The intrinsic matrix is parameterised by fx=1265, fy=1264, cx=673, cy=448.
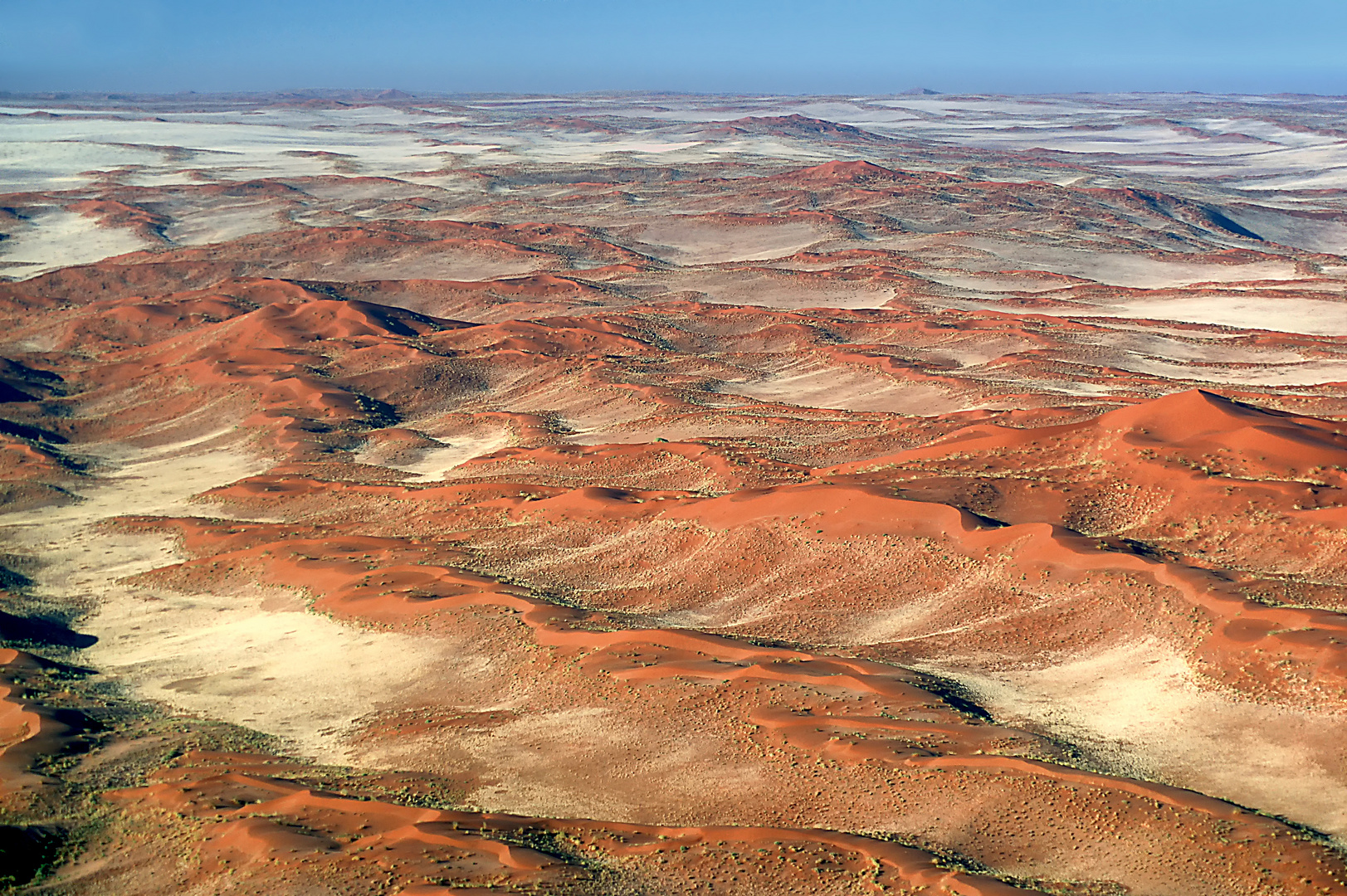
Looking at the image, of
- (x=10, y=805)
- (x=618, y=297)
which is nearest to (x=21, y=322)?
(x=618, y=297)

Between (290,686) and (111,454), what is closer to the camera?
(290,686)

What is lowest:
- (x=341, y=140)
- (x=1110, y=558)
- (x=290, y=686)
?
(x=290, y=686)

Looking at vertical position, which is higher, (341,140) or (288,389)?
(341,140)

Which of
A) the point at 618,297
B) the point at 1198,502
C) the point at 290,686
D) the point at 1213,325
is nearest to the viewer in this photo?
the point at 290,686

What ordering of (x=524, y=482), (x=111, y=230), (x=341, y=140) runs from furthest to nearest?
1. (x=341, y=140)
2. (x=111, y=230)
3. (x=524, y=482)

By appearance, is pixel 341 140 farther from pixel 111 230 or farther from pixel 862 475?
pixel 862 475

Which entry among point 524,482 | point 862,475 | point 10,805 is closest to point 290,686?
point 10,805
